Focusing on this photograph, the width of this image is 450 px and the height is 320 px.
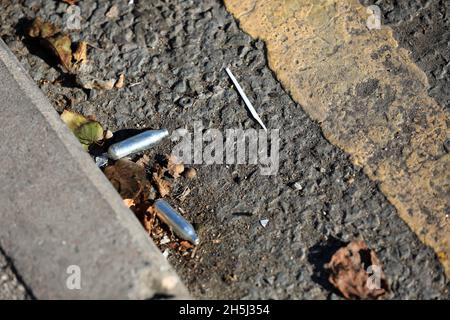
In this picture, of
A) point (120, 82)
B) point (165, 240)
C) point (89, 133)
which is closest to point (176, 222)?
point (165, 240)

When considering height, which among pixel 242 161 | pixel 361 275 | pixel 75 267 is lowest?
pixel 361 275

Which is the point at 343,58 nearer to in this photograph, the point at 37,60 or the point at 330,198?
the point at 330,198

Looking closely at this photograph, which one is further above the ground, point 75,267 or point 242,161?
point 75,267

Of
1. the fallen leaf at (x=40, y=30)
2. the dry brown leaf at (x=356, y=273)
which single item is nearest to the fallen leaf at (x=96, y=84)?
the fallen leaf at (x=40, y=30)

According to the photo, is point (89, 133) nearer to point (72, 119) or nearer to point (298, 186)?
point (72, 119)

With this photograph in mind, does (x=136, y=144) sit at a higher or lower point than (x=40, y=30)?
lower

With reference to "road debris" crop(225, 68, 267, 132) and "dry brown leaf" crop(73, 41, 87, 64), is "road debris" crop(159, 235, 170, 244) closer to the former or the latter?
"road debris" crop(225, 68, 267, 132)

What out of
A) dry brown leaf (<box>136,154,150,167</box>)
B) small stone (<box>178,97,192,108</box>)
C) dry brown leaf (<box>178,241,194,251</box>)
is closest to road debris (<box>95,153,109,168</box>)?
dry brown leaf (<box>136,154,150,167</box>)
